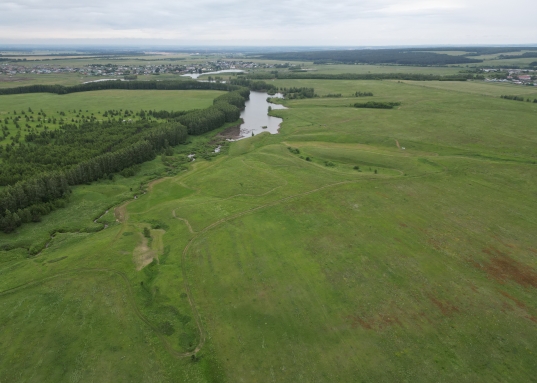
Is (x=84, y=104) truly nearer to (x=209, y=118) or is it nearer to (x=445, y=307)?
(x=209, y=118)

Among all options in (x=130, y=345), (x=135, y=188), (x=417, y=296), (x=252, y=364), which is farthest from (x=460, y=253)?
(x=135, y=188)

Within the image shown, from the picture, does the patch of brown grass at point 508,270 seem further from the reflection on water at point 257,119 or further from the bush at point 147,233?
the reflection on water at point 257,119

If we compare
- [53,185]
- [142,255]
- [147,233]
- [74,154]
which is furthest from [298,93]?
[142,255]

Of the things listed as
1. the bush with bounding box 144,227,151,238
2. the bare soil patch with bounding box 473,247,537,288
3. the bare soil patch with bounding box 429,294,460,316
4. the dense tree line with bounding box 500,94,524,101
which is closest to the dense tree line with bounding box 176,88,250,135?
the bush with bounding box 144,227,151,238

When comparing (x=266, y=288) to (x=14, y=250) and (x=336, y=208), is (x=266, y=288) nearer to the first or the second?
(x=336, y=208)

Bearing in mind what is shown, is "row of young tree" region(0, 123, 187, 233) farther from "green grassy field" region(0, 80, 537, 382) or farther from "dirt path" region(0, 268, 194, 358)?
"dirt path" region(0, 268, 194, 358)

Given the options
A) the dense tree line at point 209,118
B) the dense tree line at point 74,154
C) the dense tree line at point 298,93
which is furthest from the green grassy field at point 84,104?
the dense tree line at point 298,93

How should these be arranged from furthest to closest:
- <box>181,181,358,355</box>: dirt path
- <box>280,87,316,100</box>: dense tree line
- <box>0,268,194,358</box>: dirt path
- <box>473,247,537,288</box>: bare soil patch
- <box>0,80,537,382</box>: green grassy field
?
1. <box>280,87,316,100</box>: dense tree line
2. <box>473,247,537,288</box>: bare soil patch
3. <box>181,181,358,355</box>: dirt path
4. <box>0,268,194,358</box>: dirt path
5. <box>0,80,537,382</box>: green grassy field
